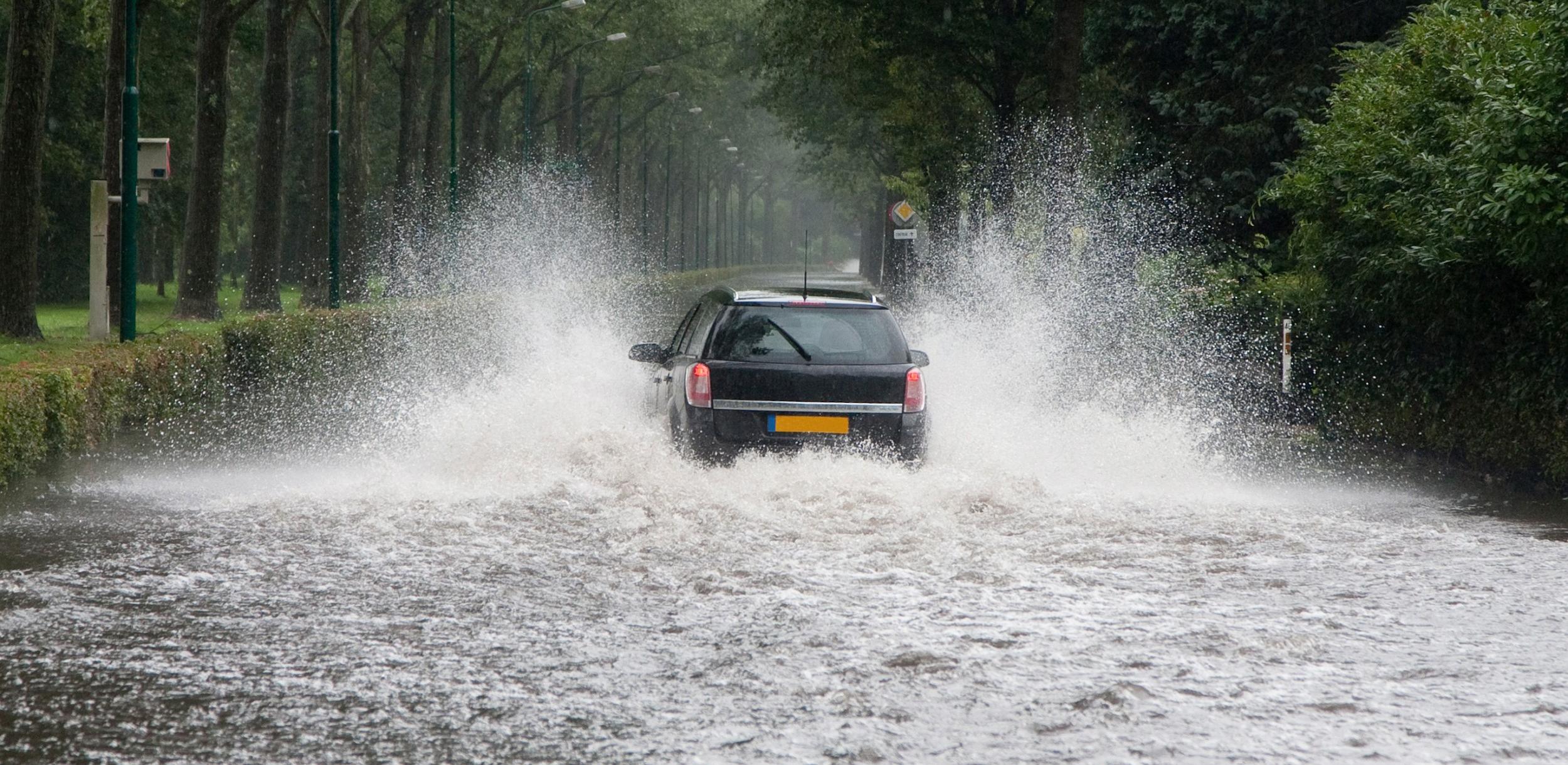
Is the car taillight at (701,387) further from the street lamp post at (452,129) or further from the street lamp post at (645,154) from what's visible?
the street lamp post at (645,154)

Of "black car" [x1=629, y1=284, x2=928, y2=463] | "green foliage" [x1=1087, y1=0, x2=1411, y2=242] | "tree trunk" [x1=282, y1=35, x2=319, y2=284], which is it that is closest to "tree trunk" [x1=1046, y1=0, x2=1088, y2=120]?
"green foliage" [x1=1087, y1=0, x2=1411, y2=242]

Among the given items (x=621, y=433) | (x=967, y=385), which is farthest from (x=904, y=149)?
(x=621, y=433)

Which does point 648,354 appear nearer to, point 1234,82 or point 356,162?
point 1234,82

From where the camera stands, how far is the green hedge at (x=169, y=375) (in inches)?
489

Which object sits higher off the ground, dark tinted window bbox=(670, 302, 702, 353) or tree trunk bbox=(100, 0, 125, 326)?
tree trunk bbox=(100, 0, 125, 326)

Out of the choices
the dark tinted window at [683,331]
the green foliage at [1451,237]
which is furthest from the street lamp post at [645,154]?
the dark tinted window at [683,331]

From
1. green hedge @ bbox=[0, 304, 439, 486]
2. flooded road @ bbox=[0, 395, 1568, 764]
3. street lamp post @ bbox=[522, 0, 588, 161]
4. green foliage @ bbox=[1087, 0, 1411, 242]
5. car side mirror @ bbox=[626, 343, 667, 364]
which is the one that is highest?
street lamp post @ bbox=[522, 0, 588, 161]

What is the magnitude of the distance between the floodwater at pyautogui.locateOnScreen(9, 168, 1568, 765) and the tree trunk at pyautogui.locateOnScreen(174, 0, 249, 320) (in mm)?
15115

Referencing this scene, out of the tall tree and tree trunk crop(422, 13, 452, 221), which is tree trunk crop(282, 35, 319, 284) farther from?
the tall tree

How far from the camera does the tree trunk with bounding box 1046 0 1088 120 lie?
3244 cm

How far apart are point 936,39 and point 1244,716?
31605 mm

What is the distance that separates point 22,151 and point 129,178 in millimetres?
1175

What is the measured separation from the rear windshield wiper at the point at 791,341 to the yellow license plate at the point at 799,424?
1.35 feet

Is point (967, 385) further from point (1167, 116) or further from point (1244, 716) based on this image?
point (1244, 716)
